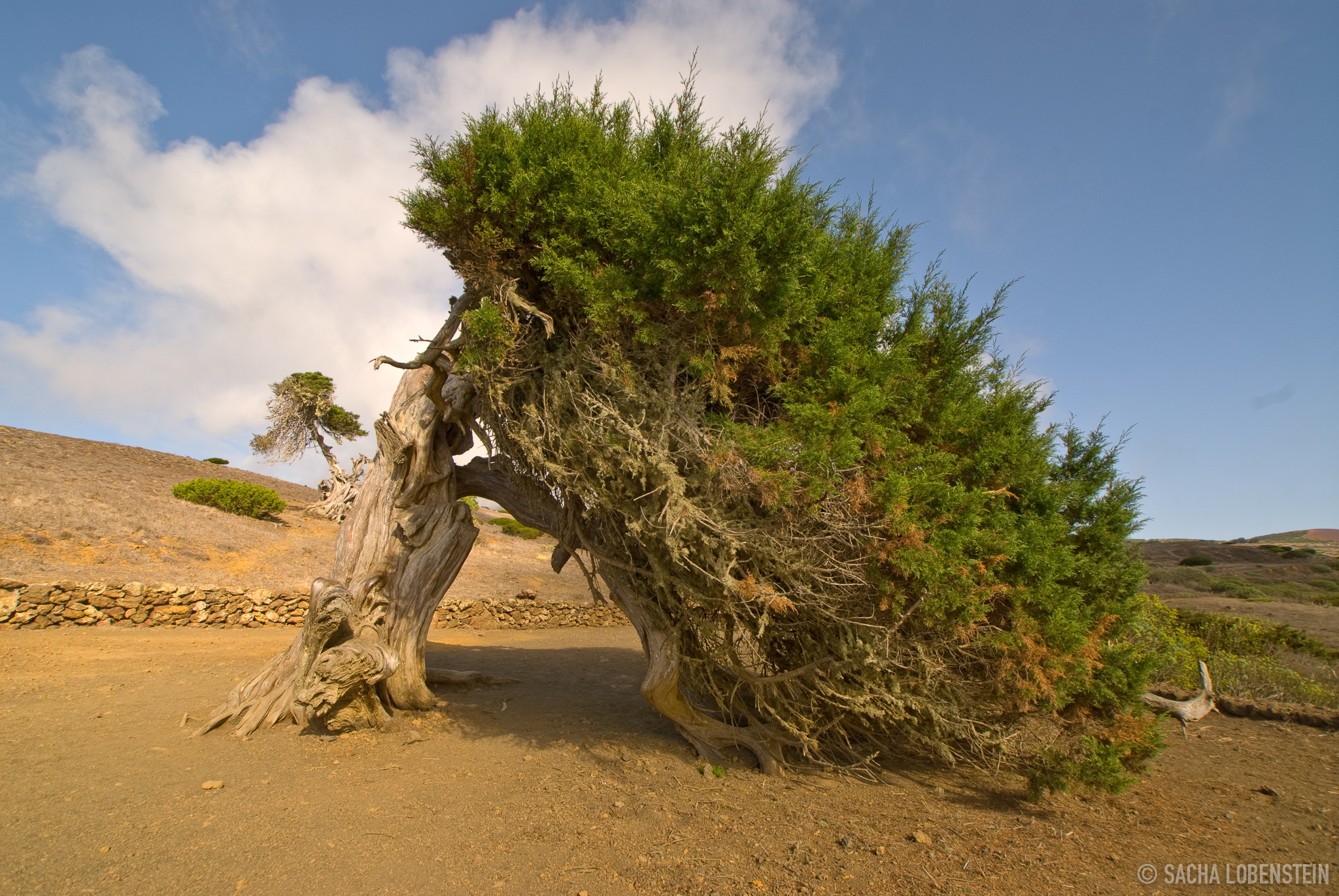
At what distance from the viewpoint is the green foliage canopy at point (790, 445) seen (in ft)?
15.2

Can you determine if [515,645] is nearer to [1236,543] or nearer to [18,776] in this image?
[18,776]

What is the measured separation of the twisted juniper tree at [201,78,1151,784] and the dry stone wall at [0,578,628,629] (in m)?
5.91

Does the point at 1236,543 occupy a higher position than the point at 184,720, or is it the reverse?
the point at 1236,543

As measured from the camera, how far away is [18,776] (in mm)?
4871

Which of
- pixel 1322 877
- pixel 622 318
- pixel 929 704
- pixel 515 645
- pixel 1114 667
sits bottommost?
pixel 515 645

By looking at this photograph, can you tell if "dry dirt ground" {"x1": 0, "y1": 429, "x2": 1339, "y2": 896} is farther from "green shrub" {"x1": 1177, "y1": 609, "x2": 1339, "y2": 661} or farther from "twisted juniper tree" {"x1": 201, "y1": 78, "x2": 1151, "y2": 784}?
"green shrub" {"x1": 1177, "y1": 609, "x2": 1339, "y2": 661}

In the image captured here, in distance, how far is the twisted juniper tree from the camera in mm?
4645

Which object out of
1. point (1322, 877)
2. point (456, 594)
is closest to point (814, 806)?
point (1322, 877)

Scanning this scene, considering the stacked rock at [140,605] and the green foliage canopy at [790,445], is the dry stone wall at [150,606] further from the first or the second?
the green foliage canopy at [790,445]

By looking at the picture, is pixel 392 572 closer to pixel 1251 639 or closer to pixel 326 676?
pixel 326 676

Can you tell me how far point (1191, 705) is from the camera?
755cm

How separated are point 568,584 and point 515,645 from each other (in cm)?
649
